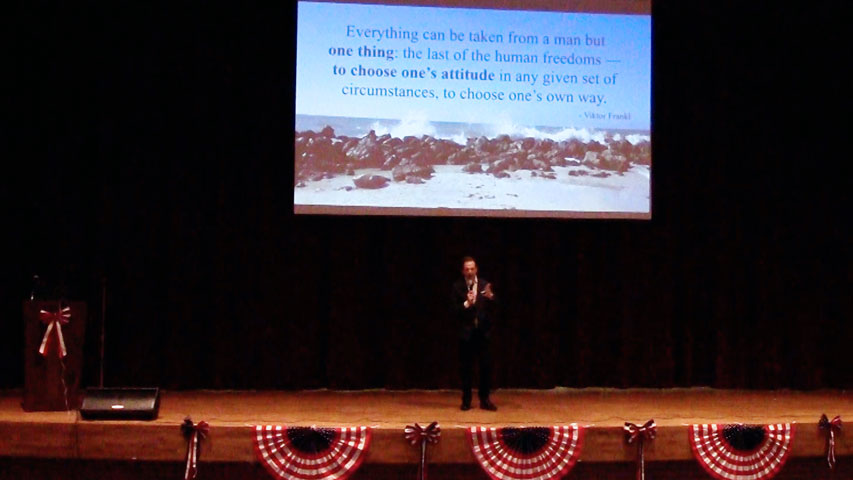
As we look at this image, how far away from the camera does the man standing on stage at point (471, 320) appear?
5984 millimetres

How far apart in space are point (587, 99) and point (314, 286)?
2.65 metres

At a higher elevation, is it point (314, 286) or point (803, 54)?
point (803, 54)

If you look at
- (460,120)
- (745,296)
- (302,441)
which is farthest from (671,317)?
(302,441)

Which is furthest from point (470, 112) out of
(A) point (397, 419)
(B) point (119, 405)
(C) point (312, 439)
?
(B) point (119, 405)

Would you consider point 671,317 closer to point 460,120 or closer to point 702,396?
point 702,396

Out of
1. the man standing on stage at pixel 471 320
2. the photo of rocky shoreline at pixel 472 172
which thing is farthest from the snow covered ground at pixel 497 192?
the man standing on stage at pixel 471 320

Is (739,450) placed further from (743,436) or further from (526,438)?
(526,438)

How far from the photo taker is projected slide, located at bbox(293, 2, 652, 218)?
22.6 feet

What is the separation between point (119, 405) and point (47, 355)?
70cm

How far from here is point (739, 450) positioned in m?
5.45

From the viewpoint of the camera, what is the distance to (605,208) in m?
7.08

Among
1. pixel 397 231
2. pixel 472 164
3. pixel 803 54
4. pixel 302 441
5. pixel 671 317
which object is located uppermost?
pixel 803 54

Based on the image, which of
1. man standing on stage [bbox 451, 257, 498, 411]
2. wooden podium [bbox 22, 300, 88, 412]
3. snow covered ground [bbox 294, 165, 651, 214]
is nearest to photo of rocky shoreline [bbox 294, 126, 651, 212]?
snow covered ground [bbox 294, 165, 651, 214]

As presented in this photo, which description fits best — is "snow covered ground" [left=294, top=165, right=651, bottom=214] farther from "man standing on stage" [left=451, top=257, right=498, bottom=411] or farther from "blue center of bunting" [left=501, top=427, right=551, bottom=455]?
"blue center of bunting" [left=501, top=427, right=551, bottom=455]
